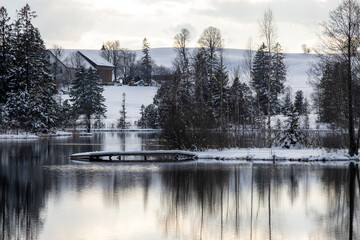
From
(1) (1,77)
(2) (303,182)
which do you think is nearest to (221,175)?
(2) (303,182)

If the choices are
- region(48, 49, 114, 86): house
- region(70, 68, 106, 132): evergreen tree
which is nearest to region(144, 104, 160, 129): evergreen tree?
region(70, 68, 106, 132): evergreen tree

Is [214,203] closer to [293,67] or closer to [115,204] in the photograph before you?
[115,204]

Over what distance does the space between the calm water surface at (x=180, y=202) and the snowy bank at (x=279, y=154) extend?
3.18 meters

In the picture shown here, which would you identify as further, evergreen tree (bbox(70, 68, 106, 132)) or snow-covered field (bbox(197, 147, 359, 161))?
evergreen tree (bbox(70, 68, 106, 132))

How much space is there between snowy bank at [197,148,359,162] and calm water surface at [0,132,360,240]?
3.18 meters

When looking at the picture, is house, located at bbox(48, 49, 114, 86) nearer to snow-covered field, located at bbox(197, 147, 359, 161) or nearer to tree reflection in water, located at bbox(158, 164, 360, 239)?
snow-covered field, located at bbox(197, 147, 359, 161)

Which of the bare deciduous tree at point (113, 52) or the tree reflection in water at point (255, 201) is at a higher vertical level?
the bare deciduous tree at point (113, 52)

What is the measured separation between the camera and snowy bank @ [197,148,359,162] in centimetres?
2938

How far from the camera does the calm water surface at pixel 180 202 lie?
468 inches

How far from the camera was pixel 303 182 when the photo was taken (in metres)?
20.5

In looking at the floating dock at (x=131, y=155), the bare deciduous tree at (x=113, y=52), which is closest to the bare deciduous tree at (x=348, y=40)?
the floating dock at (x=131, y=155)

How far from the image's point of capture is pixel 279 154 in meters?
30.8

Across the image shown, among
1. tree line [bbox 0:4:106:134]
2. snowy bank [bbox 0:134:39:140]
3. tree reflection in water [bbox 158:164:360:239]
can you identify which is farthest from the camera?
tree line [bbox 0:4:106:134]

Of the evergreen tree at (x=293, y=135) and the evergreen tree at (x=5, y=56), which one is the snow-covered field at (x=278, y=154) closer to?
the evergreen tree at (x=293, y=135)
